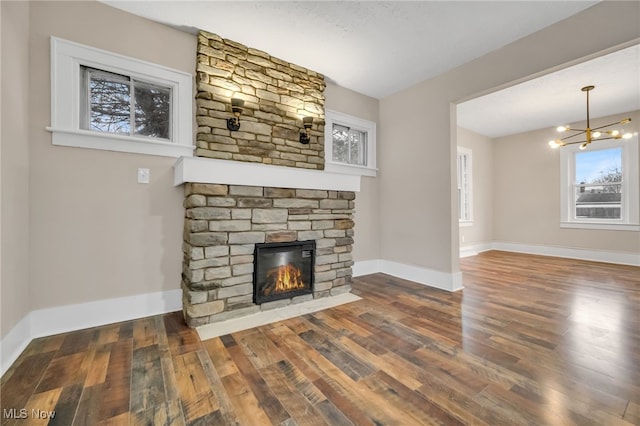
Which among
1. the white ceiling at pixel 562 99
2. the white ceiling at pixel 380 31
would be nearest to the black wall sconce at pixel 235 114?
the white ceiling at pixel 380 31

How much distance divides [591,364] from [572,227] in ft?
16.3

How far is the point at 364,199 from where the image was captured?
398cm

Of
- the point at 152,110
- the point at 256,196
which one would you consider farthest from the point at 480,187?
the point at 152,110

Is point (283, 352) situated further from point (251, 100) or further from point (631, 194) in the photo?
point (631, 194)

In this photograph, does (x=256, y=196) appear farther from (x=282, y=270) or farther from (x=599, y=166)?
(x=599, y=166)

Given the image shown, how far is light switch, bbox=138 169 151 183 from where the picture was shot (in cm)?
235

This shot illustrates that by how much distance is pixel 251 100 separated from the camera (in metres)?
2.83

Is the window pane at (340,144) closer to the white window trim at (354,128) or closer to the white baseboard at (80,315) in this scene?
the white window trim at (354,128)

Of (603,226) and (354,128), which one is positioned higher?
(354,128)

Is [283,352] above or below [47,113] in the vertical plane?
below

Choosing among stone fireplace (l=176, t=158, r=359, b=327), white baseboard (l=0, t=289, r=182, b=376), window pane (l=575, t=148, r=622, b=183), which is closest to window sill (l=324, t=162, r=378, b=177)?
stone fireplace (l=176, t=158, r=359, b=327)

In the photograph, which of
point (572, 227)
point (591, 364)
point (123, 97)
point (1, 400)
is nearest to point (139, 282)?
point (1, 400)

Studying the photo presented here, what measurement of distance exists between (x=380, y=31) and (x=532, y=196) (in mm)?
5410

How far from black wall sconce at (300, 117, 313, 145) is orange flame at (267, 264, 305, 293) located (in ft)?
4.99
